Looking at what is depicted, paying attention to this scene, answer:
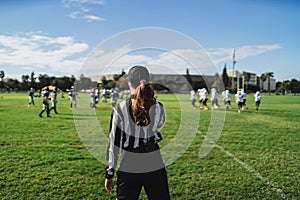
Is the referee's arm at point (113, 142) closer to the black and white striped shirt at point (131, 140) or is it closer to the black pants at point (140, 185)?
the black and white striped shirt at point (131, 140)

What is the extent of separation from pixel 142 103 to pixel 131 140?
42 cm

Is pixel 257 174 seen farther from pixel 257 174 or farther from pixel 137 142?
pixel 137 142

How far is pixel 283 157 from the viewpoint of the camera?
7352 mm

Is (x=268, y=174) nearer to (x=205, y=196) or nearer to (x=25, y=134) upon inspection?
(x=205, y=196)

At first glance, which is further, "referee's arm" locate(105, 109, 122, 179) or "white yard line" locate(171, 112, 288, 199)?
"white yard line" locate(171, 112, 288, 199)

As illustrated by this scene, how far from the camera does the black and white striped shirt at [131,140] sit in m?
2.94

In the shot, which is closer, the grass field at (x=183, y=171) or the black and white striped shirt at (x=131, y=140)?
the black and white striped shirt at (x=131, y=140)

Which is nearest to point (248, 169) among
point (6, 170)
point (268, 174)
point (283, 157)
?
point (268, 174)

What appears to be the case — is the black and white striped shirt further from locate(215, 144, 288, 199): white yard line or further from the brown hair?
locate(215, 144, 288, 199): white yard line

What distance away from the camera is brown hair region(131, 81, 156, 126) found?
2.86 metres

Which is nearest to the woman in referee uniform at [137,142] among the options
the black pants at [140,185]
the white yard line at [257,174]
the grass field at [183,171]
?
the black pants at [140,185]

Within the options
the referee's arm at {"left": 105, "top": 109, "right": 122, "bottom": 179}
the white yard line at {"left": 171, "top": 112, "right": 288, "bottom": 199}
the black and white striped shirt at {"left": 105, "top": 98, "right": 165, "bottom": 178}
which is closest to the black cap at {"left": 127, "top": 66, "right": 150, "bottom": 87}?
the black and white striped shirt at {"left": 105, "top": 98, "right": 165, "bottom": 178}

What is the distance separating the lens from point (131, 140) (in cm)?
301

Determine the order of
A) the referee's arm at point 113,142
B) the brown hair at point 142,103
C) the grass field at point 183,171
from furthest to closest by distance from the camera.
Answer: the grass field at point 183,171 < the referee's arm at point 113,142 < the brown hair at point 142,103
